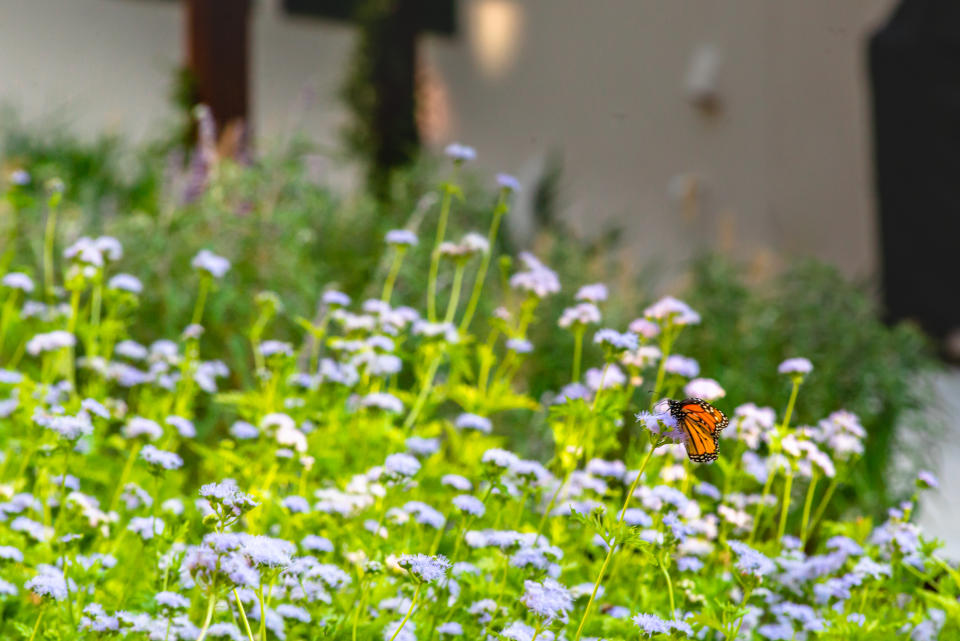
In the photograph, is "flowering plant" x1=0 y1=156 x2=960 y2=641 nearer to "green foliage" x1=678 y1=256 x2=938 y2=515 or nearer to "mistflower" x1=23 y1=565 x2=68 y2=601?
"mistflower" x1=23 y1=565 x2=68 y2=601

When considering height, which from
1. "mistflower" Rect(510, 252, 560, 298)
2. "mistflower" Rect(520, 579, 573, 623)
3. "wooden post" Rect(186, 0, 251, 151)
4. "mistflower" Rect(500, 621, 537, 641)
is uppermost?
"wooden post" Rect(186, 0, 251, 151)

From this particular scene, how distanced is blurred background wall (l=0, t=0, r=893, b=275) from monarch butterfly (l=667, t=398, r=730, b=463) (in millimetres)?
5104

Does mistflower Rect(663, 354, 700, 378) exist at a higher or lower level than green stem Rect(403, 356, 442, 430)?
higher

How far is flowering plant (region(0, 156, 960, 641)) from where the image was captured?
130 centimetres

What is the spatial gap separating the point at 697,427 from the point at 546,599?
261mm

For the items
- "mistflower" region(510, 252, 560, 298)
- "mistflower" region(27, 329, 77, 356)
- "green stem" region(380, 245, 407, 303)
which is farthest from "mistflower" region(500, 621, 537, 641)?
"mistflower" region(27, 329, 77, 356)

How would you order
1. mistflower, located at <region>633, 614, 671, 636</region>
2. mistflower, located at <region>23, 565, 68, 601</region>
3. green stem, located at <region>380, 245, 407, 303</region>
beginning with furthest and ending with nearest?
green stem, located at <region>380, 245, 407, 303</region>
mistflower, located at <region>23, 565, 68, 601</region>
mistflower, located at <region>633, 614, 671, 636</region>

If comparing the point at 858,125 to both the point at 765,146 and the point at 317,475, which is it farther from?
the point at 317,475

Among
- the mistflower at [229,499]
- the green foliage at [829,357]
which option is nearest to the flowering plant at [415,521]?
the mistflower at [229,499]

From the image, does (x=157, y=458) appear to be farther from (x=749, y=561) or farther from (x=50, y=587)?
(x=749, y=561)

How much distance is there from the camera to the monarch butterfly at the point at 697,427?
117 centimetres

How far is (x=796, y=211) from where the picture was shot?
22.2ft

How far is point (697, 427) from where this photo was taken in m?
1.18

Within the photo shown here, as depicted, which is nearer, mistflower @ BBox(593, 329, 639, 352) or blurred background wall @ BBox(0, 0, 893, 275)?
mistflower @ BBox(593, 329, 639, 352)
